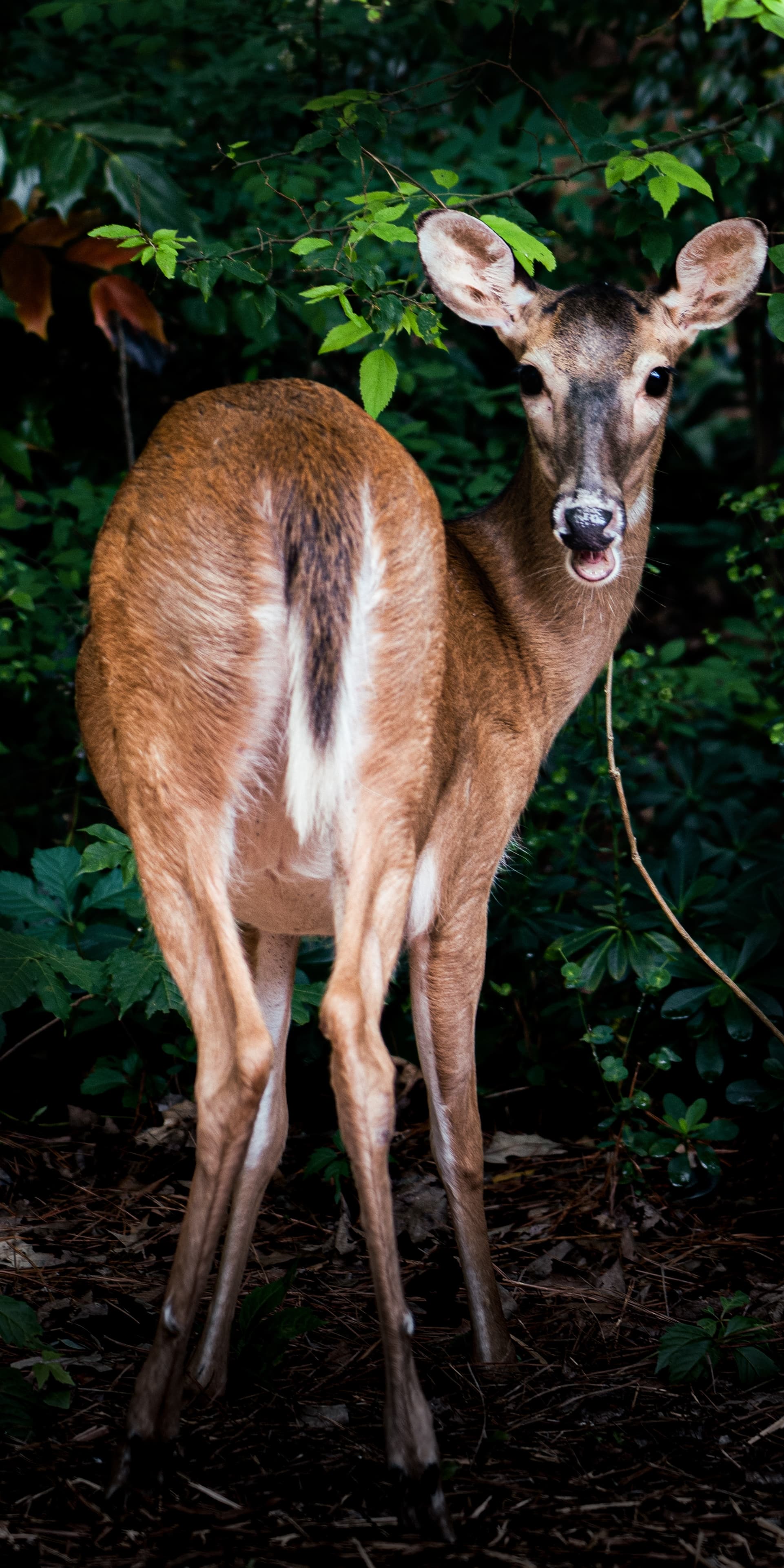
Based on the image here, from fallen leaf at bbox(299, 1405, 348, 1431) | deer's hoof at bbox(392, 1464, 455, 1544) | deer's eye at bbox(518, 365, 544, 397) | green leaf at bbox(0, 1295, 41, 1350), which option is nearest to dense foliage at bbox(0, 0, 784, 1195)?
deer's eye at bbox(518, 365, 544, 397)

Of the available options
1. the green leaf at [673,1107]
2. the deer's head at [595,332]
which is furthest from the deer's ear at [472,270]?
the green leaf at [673,1107]

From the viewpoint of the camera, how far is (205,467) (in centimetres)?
267

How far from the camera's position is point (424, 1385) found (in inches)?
115

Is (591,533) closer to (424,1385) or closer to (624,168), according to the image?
(624,168)

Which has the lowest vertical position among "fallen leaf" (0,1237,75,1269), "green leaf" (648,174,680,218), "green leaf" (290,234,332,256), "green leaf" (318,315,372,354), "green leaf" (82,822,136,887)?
"fallen leaf" (0,1237,75,1269)

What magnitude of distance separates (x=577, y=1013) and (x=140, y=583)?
7.34 ft

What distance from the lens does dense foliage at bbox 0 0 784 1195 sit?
3670mm

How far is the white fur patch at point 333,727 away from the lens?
8.18 ft

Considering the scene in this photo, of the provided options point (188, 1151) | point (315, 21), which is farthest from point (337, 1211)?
point (315, 21)

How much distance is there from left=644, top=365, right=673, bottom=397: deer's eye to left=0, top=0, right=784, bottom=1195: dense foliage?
0.92ft

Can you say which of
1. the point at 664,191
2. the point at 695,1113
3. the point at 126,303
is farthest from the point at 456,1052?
the point at 126,303

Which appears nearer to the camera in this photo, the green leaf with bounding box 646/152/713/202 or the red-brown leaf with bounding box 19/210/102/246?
the green leaf with bounding box 646/152/713/202

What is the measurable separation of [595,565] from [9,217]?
102 inches

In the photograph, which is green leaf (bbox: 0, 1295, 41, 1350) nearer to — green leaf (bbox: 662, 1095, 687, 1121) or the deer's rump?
the deer's rump
